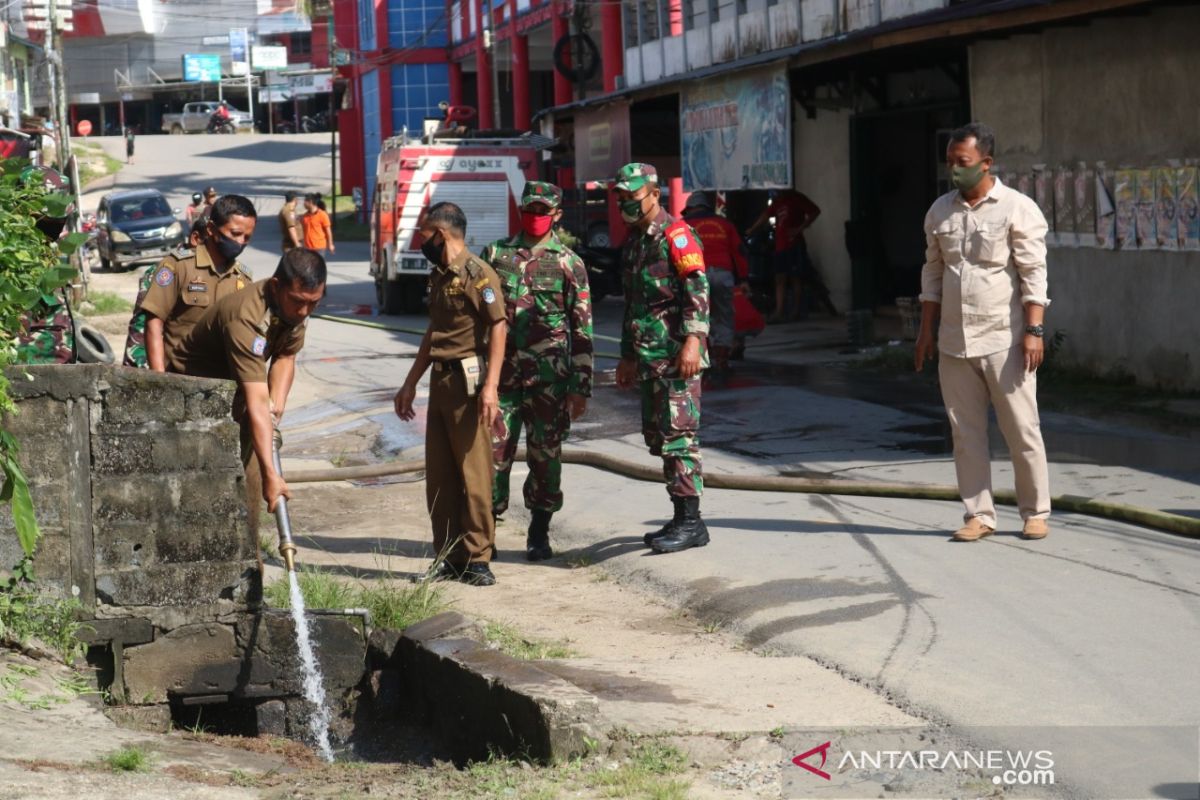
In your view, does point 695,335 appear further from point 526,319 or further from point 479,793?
point 479,793

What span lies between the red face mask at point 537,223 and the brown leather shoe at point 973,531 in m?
2.52

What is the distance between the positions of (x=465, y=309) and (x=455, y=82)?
1664 inches

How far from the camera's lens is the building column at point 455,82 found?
48562mm

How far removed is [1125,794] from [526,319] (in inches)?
169

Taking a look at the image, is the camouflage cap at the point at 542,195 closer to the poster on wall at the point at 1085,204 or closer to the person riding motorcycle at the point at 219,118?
the poster on wall at the point at 1085,204

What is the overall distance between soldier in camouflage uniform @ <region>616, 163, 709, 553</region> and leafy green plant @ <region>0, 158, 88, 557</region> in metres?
3.03

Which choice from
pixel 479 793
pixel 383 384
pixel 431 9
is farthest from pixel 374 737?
pixel 431 9

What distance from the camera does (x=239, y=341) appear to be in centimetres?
652

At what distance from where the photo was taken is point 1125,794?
437 centimetres

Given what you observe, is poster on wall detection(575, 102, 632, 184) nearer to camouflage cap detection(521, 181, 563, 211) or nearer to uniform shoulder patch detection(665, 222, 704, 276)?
camouflage cap detection(521, 181, 563, 211)

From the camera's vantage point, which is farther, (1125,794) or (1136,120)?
(1136,120)

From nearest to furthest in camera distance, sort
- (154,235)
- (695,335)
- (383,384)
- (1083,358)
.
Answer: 1. (695,335)
2. (1083,358)
3. (383,384)
4. (154,235)

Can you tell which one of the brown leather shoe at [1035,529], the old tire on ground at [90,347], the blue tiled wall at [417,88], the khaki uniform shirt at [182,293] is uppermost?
the blue tiled wall at [417,88]

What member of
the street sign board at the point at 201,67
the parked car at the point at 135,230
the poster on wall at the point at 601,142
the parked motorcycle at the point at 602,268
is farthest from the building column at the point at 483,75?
the street sign board at the point at 201,67
